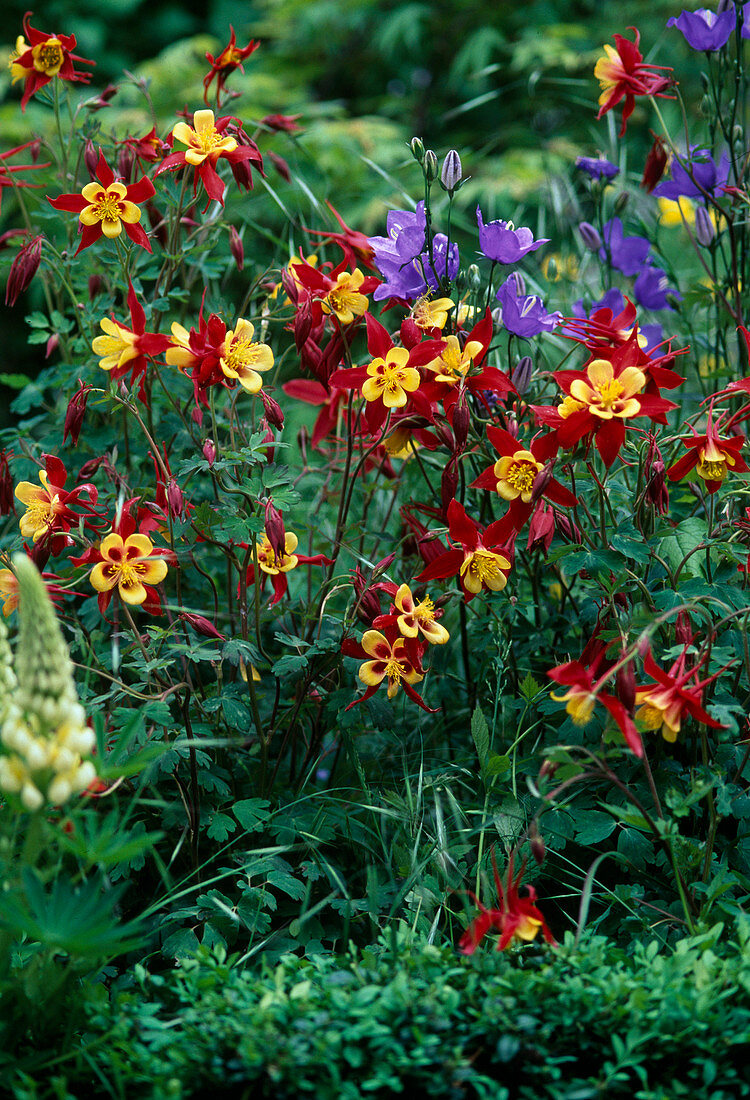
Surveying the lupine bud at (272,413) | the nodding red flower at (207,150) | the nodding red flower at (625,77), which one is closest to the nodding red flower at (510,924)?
the lupine bud at (272,413)

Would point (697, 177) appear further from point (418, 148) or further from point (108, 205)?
point (108, 205)

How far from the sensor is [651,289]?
2.27 meters

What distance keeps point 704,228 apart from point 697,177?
15 cm

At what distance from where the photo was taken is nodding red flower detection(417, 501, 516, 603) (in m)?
1.47

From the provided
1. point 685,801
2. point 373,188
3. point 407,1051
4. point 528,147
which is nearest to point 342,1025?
point 407,1051

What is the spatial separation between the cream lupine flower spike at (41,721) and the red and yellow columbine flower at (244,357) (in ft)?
1.67

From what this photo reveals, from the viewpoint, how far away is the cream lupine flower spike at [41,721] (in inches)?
41.5

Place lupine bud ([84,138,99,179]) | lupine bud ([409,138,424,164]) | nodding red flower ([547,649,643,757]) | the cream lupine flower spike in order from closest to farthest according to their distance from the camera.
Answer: the cream lupine flower spike
nodding red flower ([547,649,643,757])
lupine bud ([409,138,424,164])
lupine bud ([84,138,99,179])

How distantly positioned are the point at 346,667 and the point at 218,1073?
657mm

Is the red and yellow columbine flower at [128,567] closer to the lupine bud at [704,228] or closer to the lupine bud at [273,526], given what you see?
the lupine bud at [273,526]

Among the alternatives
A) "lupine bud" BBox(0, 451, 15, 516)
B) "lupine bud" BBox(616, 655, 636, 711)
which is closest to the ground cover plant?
"lupine bud" BBox(616, 655, 636, 711)

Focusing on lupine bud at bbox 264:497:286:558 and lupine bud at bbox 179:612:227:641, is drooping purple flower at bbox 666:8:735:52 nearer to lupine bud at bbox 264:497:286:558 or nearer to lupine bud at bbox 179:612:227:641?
lupine bud at bbox 264:497:286:558

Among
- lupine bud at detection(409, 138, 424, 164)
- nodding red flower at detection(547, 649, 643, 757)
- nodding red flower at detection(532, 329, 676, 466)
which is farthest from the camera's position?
lupine bud at detection(409, 138, 424, 164)

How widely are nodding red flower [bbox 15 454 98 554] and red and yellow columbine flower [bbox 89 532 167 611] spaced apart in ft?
0.27
